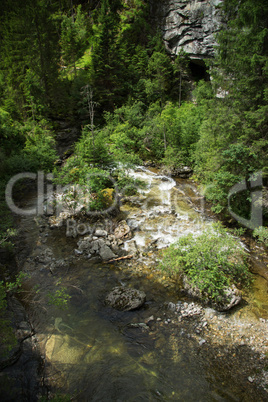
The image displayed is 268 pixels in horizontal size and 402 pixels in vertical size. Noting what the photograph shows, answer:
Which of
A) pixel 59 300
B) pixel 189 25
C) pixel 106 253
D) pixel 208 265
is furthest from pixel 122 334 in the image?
pixel 189 25

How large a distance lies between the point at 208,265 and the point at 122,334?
4.00 m

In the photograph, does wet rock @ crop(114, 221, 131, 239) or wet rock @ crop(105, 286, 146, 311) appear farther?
wet rock @ crop(114, 221, 131, 239)

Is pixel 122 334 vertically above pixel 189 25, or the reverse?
pixel 189 25

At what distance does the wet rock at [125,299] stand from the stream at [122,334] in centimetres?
22

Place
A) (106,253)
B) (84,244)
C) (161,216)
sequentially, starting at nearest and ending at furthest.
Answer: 1. (106,253)
2. (84,244)
3. (161,216)

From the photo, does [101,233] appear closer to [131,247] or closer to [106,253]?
[106,253]

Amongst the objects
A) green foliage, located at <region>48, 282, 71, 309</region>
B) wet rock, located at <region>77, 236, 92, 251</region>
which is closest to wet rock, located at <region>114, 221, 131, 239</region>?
Result: wet rock, located at <region>77, 236, 92, 251</region>

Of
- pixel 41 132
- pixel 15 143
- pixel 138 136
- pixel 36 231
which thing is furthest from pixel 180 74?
pixel 36 231

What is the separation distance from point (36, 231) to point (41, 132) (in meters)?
14.4

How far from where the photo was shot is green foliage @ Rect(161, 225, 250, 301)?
7785 millimetres

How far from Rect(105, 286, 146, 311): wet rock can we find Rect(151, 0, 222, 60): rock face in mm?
37652

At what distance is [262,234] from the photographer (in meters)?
10.7

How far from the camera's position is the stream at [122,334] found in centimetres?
548

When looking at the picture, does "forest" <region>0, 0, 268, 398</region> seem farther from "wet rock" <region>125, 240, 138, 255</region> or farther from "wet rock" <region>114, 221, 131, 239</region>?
"wet rock" <region>125, 240, 138, 255</region>
